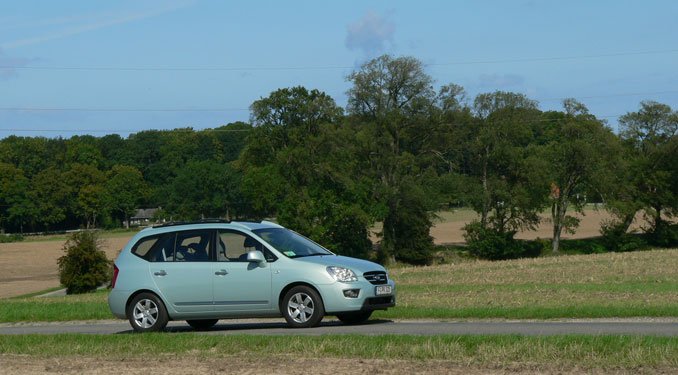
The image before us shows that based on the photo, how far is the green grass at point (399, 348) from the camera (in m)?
11.7

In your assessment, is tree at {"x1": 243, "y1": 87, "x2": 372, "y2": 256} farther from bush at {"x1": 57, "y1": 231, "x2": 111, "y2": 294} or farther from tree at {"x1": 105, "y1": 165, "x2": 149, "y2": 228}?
tree at {"x1": 105, "y1": 165, "x2": 149, "y2": 228}

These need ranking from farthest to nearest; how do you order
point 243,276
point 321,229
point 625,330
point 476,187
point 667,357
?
point 476,187 → point 321,229 → point 243,276 → point 625,330 → point 667,357

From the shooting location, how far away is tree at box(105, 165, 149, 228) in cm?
13538

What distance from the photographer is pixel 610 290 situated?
87.8ft

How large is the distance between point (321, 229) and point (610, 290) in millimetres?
46054

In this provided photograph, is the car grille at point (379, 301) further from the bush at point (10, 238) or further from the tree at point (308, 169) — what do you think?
the bush at point (10, 238)

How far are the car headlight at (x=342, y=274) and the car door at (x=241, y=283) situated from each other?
1.02 metres

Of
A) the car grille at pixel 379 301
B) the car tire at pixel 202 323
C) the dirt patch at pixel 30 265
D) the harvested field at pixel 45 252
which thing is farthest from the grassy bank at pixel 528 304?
the harvested field at pixel 45 252

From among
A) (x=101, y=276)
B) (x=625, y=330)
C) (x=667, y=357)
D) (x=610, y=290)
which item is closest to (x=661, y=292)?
(x=610, y=290)

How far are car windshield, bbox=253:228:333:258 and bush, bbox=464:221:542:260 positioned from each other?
202 feet

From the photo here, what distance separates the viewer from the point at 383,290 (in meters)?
17.2

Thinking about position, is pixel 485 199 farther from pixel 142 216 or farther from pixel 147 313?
pixel 142 216

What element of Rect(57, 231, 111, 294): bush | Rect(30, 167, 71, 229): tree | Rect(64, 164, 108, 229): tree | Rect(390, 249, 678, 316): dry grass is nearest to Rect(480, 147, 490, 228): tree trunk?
Rect(57, 231, 111, 294): bush

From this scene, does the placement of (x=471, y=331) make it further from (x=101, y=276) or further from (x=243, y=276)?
(x=101, y=276)
